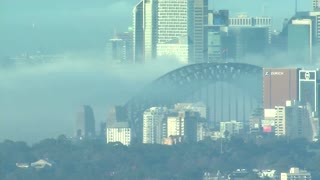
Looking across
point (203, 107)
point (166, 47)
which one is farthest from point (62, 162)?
point (166, 47)

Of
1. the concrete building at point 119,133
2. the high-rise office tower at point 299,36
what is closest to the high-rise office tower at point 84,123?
the concrete building at point 119,133

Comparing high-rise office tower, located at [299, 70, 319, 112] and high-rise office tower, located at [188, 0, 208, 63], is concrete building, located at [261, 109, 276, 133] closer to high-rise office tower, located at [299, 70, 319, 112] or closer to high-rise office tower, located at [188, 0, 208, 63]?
high-rise office tower, located at [299, 70, 319, 112]

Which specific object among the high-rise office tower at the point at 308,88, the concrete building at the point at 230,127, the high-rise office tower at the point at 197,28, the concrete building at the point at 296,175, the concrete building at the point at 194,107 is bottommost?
the concrete building at the point at 230,127

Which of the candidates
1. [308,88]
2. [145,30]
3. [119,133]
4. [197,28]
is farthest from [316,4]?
[119,133]

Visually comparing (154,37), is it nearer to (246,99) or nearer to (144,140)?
(246,99)

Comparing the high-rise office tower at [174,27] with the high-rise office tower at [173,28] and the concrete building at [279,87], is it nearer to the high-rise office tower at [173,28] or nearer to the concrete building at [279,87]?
the high-rise office tower at [173,28]
